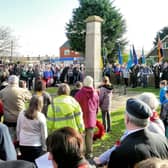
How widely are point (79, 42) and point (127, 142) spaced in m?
38.2

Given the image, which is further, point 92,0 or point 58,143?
point 92,0

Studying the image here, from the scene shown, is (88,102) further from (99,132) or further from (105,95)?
(105,95)

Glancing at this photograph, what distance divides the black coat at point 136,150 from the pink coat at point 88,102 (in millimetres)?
3711

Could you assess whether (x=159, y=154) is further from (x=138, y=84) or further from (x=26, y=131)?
(x=138, y=84)

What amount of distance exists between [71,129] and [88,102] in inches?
168

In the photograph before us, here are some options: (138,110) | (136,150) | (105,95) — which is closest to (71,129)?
(136,150)

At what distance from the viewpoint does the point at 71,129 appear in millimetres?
2650

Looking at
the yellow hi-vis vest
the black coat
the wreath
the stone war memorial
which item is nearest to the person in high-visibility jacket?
the yellow hi-vis vest

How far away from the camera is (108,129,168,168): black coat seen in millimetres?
2955

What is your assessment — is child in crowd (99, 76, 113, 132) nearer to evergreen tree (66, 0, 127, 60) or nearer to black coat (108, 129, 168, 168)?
black coat (108, 129, 168, 168)

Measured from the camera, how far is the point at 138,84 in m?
23.5

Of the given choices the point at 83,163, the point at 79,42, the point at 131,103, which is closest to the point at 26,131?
the point at 131,103

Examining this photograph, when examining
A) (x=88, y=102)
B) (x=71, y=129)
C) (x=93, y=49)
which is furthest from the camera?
(x=93, y=49)

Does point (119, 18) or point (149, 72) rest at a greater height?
point (119, 18)
